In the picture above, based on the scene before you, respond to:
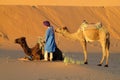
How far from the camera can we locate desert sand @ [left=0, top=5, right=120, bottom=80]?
16625mm

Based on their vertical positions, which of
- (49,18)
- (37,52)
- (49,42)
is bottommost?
(37,52)

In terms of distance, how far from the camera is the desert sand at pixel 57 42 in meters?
16.6

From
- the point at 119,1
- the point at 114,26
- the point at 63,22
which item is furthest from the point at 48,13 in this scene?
the point at 119,1

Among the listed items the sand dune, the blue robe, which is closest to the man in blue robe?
the blue robe

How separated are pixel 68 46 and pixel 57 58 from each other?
15.5 m

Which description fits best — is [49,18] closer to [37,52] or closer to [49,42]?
[37,52]

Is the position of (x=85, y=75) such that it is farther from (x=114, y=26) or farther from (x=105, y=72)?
(x=114, y=26)

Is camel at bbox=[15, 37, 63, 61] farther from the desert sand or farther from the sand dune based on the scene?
the sand dune

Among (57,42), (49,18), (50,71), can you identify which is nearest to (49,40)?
(50,71)

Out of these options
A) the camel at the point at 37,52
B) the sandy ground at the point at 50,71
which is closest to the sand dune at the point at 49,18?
the camel at the point at 37,52

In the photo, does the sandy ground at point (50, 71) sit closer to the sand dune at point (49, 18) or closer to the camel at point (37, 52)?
the camel at point (37, 52)

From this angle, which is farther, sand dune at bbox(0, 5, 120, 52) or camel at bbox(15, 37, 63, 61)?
sand dune at bbox(0, 5, 120, 52)

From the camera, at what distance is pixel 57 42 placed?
35844 millimetres

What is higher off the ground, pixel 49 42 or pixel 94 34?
pixel 94 34
